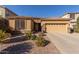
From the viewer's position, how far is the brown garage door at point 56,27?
9.96 m

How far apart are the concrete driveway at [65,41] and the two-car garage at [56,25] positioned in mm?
251

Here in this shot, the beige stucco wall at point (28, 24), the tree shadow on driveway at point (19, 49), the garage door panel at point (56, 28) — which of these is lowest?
the tree shadow on driveway at point (19, 49)

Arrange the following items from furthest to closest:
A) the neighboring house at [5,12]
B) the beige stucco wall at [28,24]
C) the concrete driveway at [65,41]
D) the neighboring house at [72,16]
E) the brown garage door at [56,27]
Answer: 1. the brown garage door at [56,27]
2. the concrete driveway at [65,41]
3. the neighboring house at [72,16]
4. the beige stucco wall at [28,24]
5. the neighboring house at [5,12]

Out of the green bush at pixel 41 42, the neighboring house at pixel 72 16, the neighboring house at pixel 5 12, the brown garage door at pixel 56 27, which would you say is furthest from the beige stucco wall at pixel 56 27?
the neighboring house at pixel 5 12

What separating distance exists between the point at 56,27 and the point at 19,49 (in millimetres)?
1775

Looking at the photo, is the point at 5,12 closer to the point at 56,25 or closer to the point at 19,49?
the point at 19,49

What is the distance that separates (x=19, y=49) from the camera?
9.70 metres

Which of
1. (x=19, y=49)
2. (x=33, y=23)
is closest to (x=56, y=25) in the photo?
(x=33, y=23)

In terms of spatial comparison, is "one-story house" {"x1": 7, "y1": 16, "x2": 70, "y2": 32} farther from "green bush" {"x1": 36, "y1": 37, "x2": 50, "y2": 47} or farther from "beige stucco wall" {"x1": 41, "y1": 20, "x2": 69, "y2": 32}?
"green bush" {"x1": 36, "y1": 37, "x2": 50, "y2": 47}

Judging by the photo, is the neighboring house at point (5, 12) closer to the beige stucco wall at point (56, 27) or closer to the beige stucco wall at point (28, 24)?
the beige stucco wall at point (28, 24)

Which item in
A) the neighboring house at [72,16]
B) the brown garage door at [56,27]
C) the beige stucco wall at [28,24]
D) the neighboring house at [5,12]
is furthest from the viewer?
the brown garage door at [56,27]
